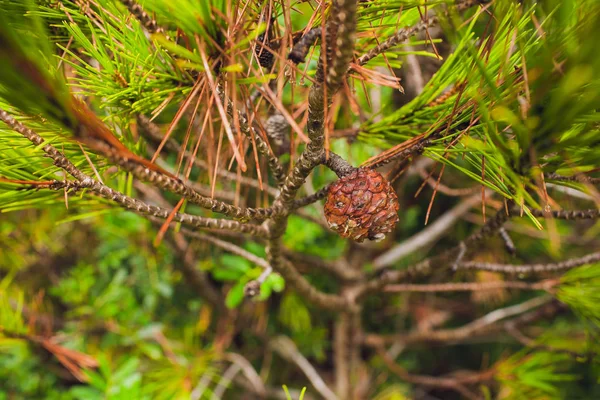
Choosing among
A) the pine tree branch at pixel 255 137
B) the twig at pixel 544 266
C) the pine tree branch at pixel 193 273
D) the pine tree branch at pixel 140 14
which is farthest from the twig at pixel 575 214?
the pine tree branch at pixel 193 273

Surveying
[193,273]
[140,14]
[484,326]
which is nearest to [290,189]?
[140,14]

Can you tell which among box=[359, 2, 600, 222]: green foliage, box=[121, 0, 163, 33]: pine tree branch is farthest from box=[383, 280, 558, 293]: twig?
box=[121, 0, 163, 33]: pine tree branch

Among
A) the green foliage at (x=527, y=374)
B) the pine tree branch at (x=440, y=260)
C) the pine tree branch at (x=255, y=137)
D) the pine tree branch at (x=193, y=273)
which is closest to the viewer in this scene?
the pine tree branch at (x=255, y=137)

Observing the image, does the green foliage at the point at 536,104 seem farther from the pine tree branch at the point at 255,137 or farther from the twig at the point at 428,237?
the twig at the point at 428,237

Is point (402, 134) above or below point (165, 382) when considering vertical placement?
above

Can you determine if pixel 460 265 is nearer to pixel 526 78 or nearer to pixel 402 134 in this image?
pixel 402 134

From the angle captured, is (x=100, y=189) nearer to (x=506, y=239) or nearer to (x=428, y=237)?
(x=506, y=239)

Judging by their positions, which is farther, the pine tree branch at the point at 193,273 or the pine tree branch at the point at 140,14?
the pine tree branch at the point at 193,273

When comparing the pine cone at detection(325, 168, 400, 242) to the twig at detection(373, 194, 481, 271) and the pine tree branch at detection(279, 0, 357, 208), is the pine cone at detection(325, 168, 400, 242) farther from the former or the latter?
the twig at detection(373, 194, 481, 271)

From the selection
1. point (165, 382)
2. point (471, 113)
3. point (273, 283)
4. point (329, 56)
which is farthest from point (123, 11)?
point (165, 382)
